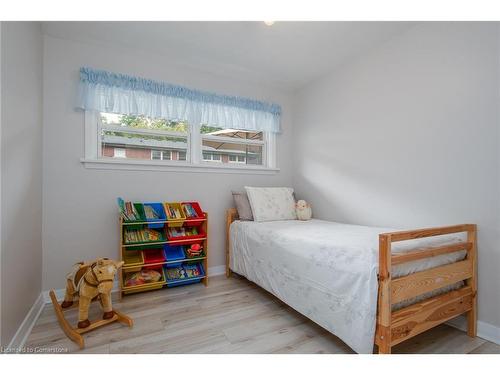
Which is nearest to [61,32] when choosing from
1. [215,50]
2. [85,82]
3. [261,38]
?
[85,82]

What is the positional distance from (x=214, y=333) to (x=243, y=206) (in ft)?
4.24

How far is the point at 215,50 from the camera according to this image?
232cm

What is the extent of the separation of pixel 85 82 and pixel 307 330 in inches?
104

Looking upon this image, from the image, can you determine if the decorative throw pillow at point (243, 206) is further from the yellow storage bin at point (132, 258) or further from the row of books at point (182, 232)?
the yellow storage bin at point (132, 258)

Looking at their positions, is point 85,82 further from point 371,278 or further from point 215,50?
point 371,278

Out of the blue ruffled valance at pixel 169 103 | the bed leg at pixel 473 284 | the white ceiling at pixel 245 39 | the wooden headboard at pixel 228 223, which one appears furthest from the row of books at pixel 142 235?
the bed leg at pixel 473 284

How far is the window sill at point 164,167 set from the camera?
2.20 metres

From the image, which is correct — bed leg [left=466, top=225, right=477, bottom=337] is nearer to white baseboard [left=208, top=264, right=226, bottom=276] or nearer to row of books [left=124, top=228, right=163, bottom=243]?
white baseboard [left=208, top=264, right=226, bottom=276]

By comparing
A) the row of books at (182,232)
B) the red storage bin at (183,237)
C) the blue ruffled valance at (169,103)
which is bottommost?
the red storage bin at (183,237)

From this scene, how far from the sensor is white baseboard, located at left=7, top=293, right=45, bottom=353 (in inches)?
52.8

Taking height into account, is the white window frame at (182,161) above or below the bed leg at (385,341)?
above

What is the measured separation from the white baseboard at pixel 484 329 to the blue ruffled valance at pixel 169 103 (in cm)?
244

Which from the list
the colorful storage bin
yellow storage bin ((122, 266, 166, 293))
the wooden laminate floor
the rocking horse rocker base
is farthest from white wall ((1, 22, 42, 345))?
the colorful storage bin

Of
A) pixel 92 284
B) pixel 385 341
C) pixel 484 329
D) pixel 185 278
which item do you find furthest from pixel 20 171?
pixel 484 329
